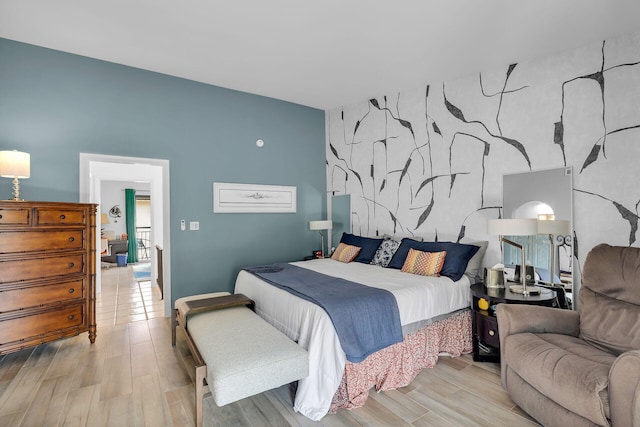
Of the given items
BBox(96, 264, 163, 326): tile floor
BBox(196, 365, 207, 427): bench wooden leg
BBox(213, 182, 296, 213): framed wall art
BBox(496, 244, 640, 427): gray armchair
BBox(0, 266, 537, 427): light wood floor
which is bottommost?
BBox(0, 266, 537, 427): light wood floor

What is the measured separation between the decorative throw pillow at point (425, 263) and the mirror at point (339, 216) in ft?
5.73

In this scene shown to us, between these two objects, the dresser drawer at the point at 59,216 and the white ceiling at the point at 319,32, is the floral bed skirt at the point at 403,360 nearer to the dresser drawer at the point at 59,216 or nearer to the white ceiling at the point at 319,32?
the white ceiling at the point at 319,32

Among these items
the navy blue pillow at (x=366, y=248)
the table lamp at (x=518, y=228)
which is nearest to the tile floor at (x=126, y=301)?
the navy blue pillow at (x=366, y=248)

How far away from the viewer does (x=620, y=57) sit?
8.64 ft

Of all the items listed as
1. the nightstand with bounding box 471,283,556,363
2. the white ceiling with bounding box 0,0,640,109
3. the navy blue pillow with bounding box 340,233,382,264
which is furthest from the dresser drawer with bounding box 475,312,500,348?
the white ceiling with bounding box 0,0,640,109

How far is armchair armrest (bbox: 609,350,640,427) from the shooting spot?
54.3 inches

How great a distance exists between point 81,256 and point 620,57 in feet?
16.8

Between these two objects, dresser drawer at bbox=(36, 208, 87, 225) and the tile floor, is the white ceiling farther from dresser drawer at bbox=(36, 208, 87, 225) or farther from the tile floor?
the tile floor

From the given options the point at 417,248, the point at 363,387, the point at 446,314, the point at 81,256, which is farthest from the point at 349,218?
the point at 81,256

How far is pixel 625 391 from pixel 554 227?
69.6 inches

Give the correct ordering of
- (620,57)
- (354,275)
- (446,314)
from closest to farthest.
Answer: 1. (620,57)
2. (446,314)
3. (354,275)

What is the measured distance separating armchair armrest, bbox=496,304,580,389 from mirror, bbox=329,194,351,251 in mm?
2957

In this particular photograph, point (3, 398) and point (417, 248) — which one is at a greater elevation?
point (417, 248)

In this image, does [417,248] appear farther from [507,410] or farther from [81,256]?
[81,256]
